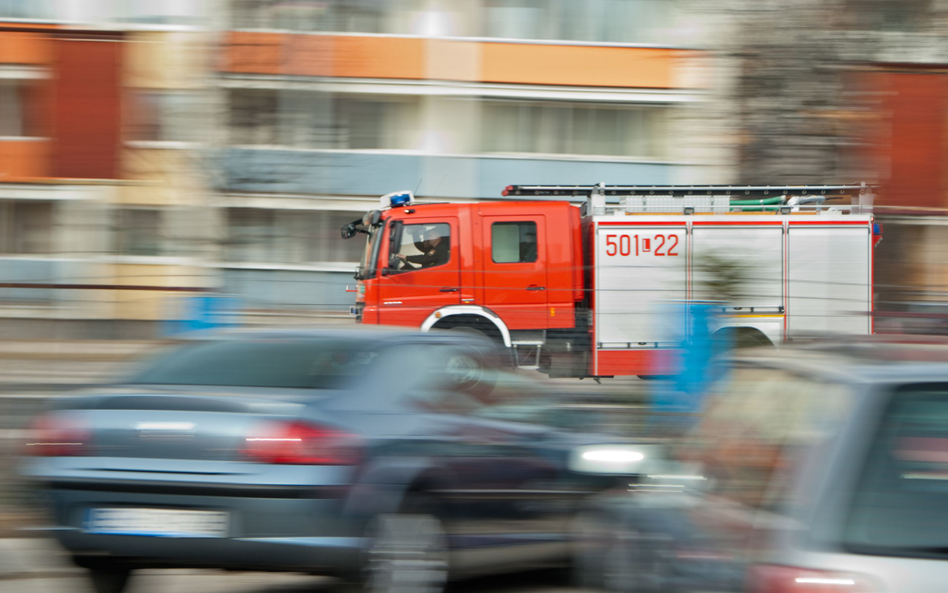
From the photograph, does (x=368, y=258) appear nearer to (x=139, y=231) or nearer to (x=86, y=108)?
(x=139, y=231)

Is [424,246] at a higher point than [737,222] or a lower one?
lower

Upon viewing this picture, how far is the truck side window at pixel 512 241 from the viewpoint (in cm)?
1385

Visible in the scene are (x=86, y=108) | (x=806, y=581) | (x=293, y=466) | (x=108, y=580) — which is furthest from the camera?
(x=86, y=108)

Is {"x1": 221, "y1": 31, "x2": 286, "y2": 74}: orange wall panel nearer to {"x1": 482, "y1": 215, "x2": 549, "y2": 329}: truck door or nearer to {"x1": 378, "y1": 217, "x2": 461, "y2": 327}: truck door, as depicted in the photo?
{"x1": 378, "y1": 217, "x2": 461, "y2": 327}: truck door

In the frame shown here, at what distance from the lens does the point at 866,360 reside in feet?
9.45

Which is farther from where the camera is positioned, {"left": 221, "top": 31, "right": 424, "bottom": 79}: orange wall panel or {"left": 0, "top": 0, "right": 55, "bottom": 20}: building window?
{"left": 0, "top": 0, "right": 55, "bottom": 20}: building window

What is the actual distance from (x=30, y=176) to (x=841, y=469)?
25537mm

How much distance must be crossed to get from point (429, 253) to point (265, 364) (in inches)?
355

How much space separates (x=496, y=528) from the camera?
514 cm

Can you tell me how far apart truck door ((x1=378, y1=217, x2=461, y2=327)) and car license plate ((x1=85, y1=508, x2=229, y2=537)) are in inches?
356

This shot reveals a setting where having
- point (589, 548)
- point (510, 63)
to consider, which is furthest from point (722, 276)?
point (510, 63)

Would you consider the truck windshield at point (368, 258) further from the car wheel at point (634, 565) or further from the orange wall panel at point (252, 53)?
the car wheel at point (634, 565)

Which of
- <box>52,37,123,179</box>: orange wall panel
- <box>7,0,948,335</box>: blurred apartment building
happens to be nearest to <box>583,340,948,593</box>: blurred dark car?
<box>7,0,948,335</box>: blurred apartment building

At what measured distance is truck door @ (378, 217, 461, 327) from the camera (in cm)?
1355
